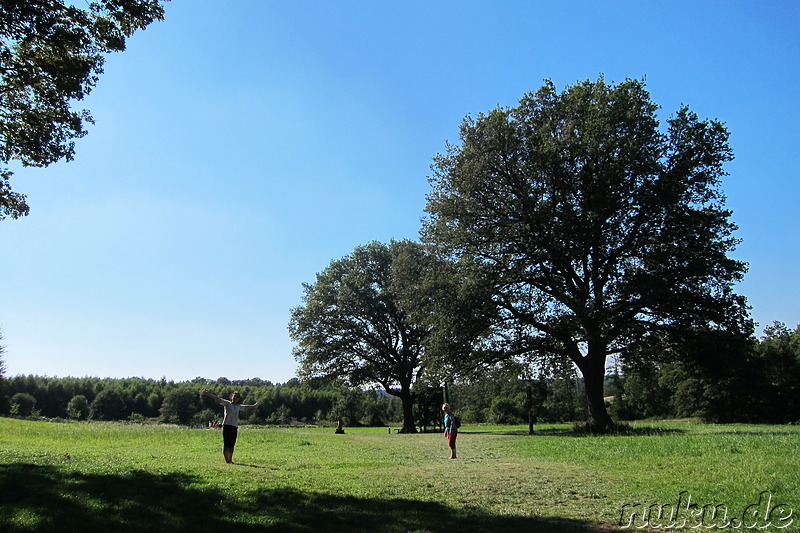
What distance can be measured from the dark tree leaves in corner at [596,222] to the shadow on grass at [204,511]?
659 inches

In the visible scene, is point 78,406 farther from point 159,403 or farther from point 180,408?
point 180,408

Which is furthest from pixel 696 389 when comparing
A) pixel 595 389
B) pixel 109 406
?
pixel 109 406

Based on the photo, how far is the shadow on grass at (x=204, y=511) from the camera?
5.88 metres

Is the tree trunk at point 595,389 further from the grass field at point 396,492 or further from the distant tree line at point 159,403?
the distant tree line at point 159,403

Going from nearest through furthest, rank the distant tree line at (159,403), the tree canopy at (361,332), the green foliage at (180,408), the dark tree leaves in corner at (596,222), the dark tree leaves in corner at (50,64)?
the dark tree leaves in corner at (50,64), the dark tree leaves in corner at (596,222), the tree canopy at (361,332), the distant tree line at (159,403), the green foliage at (180,408)

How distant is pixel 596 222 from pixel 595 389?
Answer: 860cm

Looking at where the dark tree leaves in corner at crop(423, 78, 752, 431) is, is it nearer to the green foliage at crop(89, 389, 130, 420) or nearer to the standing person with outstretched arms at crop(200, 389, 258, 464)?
the standing person with outstretched arms at crop(200, 389, 258, 464)

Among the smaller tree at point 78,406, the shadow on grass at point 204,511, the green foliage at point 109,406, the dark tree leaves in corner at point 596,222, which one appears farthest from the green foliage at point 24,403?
the shadow on grass at point 204,511

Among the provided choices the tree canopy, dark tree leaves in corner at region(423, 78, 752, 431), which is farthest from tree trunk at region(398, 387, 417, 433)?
dark tree leaves in corner at region(423, 78, 752, 431)

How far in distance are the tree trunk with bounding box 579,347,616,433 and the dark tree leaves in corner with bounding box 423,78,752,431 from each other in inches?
2.3

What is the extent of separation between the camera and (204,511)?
21.6 ft

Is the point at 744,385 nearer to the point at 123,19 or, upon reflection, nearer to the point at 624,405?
the point at 624,405

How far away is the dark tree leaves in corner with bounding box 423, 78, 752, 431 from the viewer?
22.1m

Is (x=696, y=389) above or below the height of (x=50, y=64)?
below
